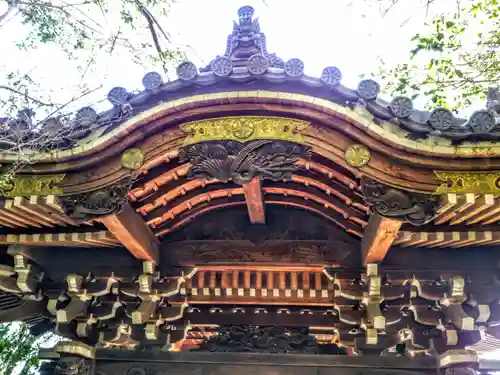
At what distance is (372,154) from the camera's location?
13.7ft

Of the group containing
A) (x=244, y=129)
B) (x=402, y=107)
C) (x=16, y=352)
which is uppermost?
(x=402, y=107)

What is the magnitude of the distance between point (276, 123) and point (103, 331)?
119 inches

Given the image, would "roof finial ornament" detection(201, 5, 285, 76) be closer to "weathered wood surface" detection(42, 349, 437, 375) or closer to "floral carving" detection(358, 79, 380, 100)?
"floral carving" detection(358, 79, 380, 100)

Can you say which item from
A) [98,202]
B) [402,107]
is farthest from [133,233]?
[402,107]

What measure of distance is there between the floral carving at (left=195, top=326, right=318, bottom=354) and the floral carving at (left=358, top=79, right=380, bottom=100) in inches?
105

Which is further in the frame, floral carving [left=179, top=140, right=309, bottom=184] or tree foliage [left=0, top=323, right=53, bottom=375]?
tree foliage [left=0, top=323, right=53, bottom=375]

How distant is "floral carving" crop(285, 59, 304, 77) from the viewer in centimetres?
409

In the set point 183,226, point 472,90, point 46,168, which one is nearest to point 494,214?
point 183,226

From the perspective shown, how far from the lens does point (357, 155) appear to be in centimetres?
418

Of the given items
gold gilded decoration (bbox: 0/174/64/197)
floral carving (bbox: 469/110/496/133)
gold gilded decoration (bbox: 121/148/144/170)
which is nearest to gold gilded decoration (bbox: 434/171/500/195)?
floral carving (bbox: 469/110/496/133)

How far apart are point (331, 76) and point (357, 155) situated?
666 mm

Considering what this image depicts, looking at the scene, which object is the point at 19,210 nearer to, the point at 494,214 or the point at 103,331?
the point at 103,331

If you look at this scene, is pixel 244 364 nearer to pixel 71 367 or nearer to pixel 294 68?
pixel 71 367

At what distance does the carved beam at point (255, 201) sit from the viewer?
4468 millimetres
